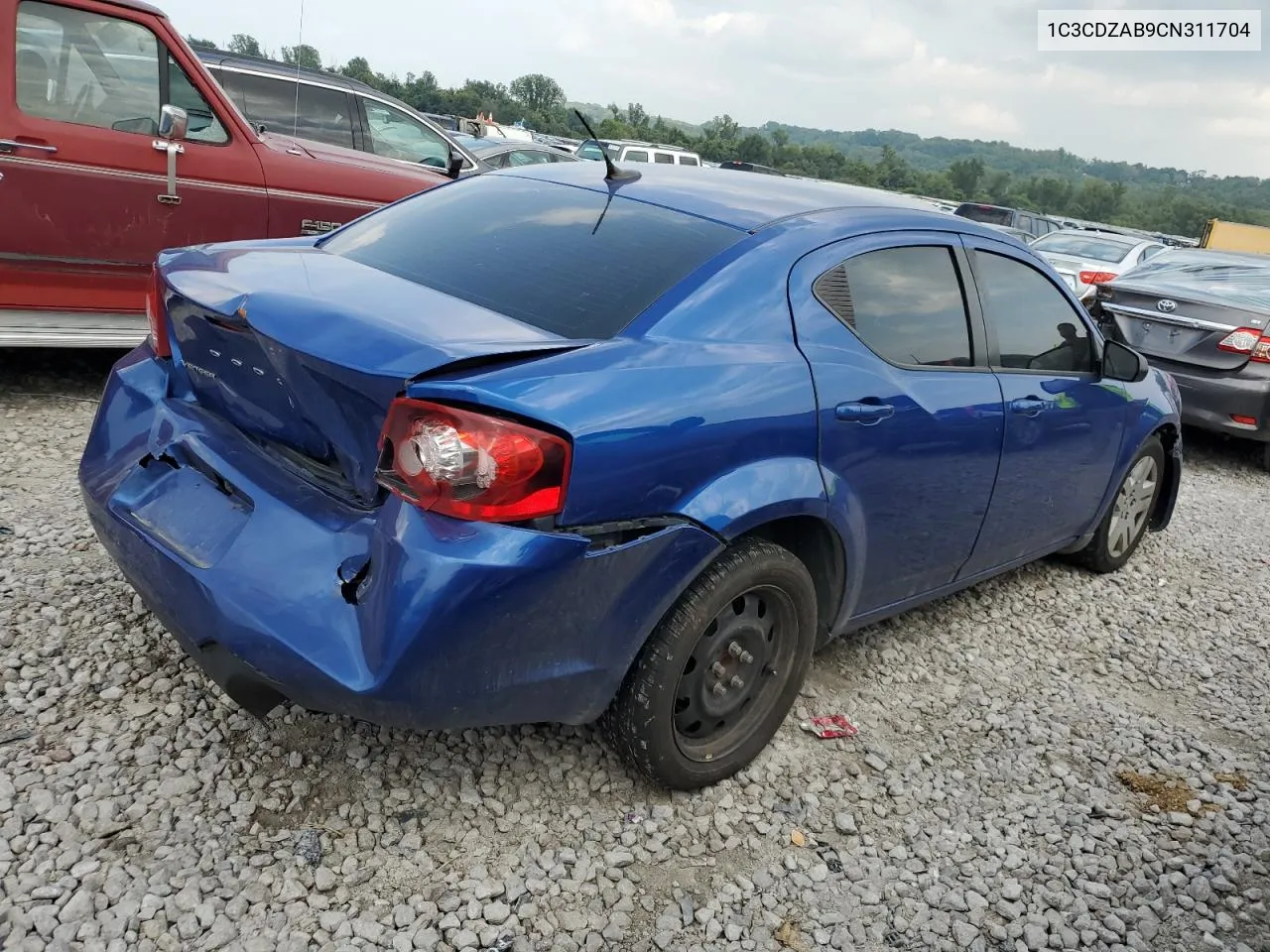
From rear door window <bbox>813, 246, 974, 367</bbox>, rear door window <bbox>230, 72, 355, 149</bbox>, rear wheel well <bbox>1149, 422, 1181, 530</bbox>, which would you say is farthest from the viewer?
rear door window <bbox>230, 72, 355, 149</bbox>

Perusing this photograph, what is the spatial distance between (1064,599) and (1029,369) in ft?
4.50

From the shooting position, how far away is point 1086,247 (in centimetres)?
1470

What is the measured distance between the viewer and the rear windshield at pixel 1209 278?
7094mm

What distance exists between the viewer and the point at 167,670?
9.29 ft

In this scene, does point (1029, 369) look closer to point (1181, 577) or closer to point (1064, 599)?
point (1064, 599)

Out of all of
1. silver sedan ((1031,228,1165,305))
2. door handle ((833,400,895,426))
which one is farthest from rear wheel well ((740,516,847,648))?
silver sedan ((1031,228,1165,305))

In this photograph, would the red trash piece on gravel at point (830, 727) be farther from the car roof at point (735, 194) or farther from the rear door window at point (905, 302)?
the car roof at point (735, 194)

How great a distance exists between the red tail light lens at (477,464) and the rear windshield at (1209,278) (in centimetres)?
665

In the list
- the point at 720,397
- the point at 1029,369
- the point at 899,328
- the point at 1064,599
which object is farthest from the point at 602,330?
the point at 1064,599

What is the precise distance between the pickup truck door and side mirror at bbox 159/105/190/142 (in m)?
0.06

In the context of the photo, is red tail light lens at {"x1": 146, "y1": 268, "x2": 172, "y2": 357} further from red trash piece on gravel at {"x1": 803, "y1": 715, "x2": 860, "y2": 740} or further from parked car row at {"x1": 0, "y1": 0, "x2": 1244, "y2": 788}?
red trash piece on gravel at {"x1": 803, "y1": 715, "x2": 860, "y2": 740}

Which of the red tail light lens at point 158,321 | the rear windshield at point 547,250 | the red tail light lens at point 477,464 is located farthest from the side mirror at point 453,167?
the red tail light lens at point 477,464

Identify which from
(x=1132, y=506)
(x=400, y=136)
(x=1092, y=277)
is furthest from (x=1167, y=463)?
(x=1092, y=277)

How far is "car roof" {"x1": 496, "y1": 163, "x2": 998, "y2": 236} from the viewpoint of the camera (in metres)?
2.85
